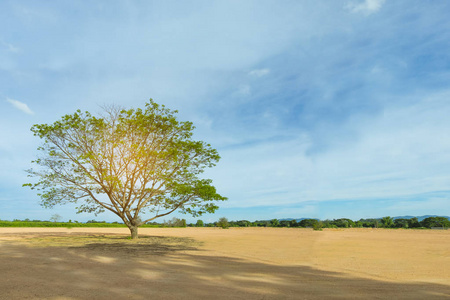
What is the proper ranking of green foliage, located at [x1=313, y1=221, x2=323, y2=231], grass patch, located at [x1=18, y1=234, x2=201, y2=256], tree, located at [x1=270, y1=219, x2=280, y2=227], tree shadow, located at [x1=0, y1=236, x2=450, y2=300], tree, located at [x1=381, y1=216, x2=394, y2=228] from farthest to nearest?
tree, located at [x1=270, y1=219, x2=280, y2=227] → tree, located at [x1=381, y1=216, x2=394, y2=228] → green foliage, located at [x1=313, y1=221, x2=323, y2=231] → grass patch, located at [x1=18, y1=234, x2=201, y2=256] → tree shadow, located at [x1=0, y1=236, x2=450, y2=300]

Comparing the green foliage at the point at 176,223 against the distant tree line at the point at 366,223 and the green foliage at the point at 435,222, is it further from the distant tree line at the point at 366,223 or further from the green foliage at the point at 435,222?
the green foliage at the point at 435,222

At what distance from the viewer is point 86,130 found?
2547cm

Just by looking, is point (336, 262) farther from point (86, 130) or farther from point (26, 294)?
point (86, 130)

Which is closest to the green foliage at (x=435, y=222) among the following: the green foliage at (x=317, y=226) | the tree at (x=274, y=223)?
the green foliage at (x=317, y=226)

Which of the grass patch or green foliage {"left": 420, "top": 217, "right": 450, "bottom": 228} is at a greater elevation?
green foliage {"left": 420, "top": 217, "right": 450, "bottom": 228}

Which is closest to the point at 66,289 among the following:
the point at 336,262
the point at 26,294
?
the point at 26,294

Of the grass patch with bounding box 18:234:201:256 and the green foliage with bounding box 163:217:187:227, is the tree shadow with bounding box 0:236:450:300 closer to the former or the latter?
the grass patch with bounding box 18:234:201:256

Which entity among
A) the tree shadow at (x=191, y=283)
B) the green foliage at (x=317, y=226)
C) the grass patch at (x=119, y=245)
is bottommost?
the tree shadow at (x=191, y=283)

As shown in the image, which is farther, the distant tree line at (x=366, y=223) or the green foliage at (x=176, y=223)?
the green foliage at (x=176, y=223)

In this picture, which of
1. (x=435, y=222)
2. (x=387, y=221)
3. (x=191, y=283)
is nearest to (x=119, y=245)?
(x=191, y=283)

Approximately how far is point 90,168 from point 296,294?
22345mm

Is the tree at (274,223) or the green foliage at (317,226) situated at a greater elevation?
the tree at (274,223)

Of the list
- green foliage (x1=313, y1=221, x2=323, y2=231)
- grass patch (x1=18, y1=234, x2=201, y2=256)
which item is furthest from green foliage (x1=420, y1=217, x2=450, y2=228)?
grass patch (x1=18, y1=234, x2=201, y2=256)

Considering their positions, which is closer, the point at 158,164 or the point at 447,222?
the point at 158,164
